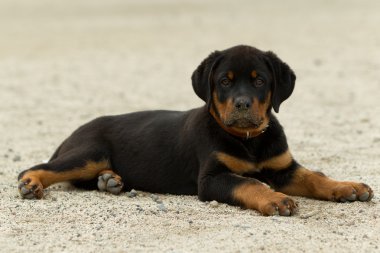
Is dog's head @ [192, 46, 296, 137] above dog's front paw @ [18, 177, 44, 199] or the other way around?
above

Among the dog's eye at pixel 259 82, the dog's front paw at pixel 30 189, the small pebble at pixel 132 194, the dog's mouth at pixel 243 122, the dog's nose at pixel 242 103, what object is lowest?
the small pebble at pixel 132 194

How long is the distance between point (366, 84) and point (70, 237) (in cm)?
996

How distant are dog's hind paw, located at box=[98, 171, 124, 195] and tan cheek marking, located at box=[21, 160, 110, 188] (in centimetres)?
19

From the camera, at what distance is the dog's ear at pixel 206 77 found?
273 inches

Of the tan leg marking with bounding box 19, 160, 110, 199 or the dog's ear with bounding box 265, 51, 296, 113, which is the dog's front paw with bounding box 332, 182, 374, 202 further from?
the tan leg marking with bounding box 19, 160, 110, 199

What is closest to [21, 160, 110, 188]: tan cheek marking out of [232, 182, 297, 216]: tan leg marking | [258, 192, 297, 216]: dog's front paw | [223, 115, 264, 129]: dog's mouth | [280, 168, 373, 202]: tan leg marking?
[223, 115, 264, 129]: dog's mouth

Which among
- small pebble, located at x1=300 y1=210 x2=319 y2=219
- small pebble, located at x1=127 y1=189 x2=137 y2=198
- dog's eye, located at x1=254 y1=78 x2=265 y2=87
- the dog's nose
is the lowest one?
small pebble, located at x1=127 y1=189 x2=137 y2=198

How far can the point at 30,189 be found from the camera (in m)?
6.94

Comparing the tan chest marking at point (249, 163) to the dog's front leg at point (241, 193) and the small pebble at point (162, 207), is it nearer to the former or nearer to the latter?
the dog's front leg at point (241, 193)

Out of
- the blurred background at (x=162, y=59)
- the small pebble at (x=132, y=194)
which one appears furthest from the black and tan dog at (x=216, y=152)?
the blurred background at (x=162, y=59)

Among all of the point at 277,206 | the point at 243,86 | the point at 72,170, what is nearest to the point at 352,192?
the point at 277,206

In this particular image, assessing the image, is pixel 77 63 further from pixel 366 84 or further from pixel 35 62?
pixel 366 84

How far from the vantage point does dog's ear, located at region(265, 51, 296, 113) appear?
6906mm

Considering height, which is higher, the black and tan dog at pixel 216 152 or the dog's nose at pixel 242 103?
the dog's nose at pixel 242 103
